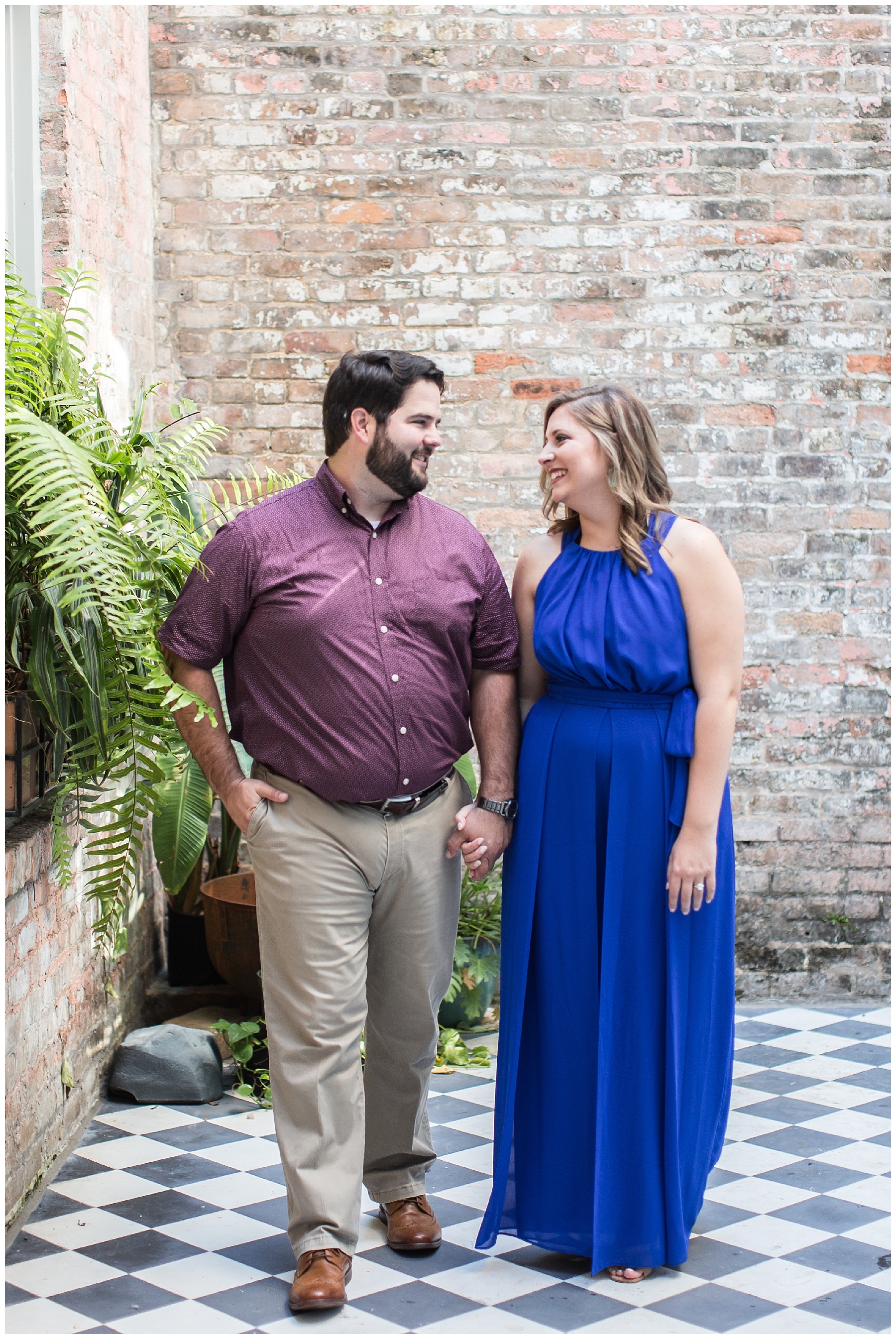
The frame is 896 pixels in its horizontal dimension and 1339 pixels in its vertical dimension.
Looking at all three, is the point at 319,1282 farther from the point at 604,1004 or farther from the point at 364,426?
the point at 364,426

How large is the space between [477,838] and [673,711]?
0.50m

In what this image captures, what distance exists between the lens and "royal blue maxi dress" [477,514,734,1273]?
8.57 feet

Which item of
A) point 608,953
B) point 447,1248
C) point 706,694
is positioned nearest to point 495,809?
point 608,953

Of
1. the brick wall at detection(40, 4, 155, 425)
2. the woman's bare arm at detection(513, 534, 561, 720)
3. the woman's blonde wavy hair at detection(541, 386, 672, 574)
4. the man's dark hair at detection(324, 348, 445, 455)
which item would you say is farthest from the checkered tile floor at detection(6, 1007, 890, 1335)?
the brick wall at detection(40, 4, 155, 425)

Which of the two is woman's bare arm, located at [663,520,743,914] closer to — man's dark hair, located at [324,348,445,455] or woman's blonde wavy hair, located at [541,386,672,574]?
woman's blonde wavy hair, located at [541,386,672,574]

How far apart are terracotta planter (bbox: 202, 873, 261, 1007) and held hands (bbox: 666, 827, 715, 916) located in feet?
5.84

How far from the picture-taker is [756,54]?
4.52m

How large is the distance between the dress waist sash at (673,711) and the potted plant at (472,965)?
5.30ft

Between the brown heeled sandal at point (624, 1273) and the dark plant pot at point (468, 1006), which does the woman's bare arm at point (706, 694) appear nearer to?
the brown heeled sandal at point (624, 1273)

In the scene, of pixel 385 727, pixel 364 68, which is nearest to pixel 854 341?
pixel 364 68

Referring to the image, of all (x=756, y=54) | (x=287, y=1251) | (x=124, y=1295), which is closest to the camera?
(x=124, y=1295)

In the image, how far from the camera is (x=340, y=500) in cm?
267

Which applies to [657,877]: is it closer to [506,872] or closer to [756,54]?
[506,872]

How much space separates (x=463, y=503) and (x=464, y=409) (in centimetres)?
34
